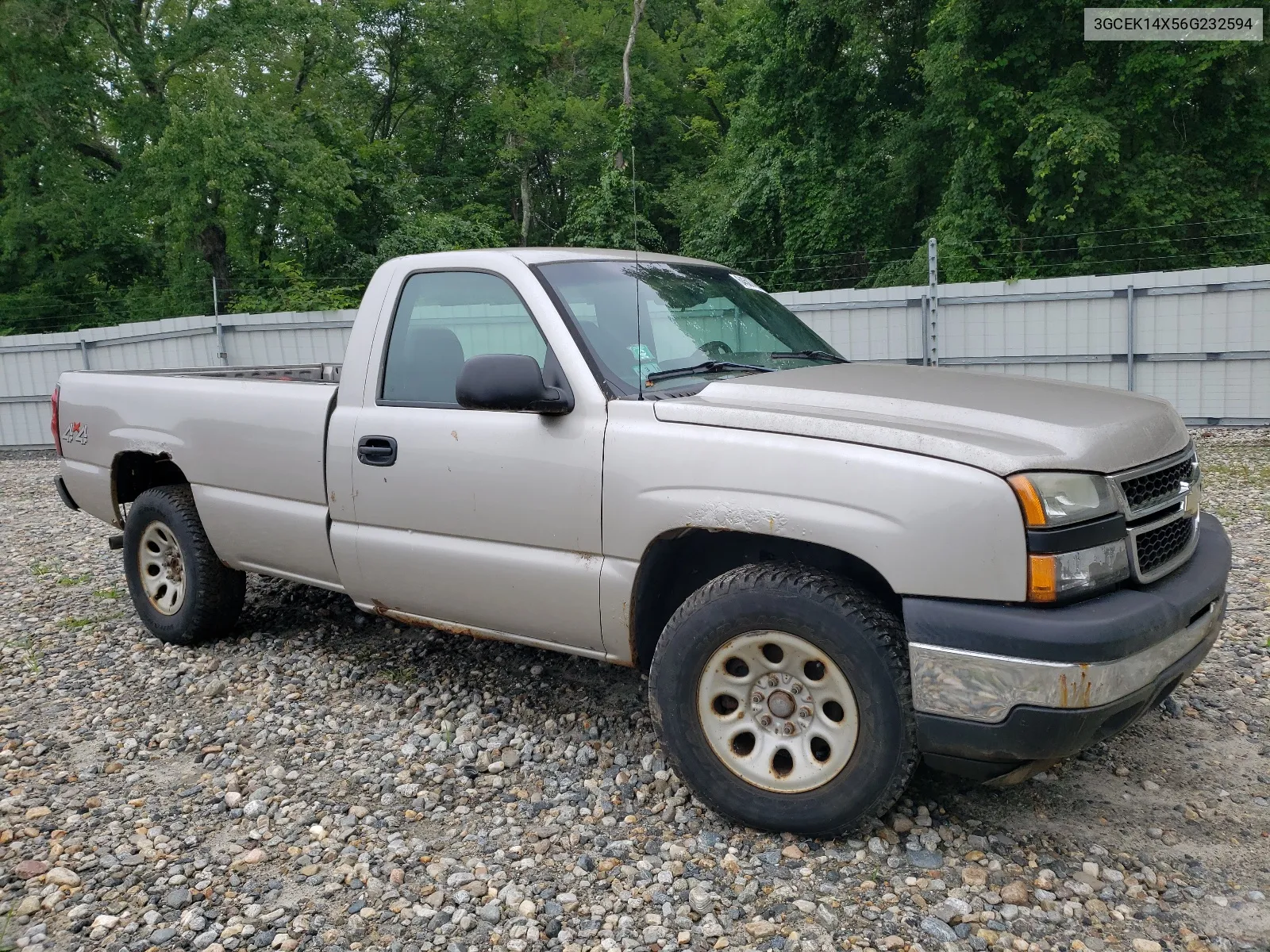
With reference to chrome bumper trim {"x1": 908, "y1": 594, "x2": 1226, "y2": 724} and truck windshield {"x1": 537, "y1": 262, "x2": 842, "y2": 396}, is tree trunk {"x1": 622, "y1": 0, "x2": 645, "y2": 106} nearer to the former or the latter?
truck windshield {"x1": 537, "y1": 262, "x2": 842, "y2": 396}

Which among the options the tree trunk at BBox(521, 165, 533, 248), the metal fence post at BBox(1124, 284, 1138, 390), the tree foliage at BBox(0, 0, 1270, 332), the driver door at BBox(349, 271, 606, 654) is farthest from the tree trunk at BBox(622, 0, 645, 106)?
the driver door at BBox(349, 271, 606, 654)

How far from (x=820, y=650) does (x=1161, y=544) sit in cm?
114

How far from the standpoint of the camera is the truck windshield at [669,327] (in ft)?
11.9

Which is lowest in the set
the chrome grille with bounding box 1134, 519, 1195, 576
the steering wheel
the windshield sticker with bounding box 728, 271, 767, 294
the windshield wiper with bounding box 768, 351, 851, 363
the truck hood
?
the chrome grille with bounding box 1134, 519, 1195, 576

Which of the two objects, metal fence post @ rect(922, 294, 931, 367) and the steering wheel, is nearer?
the steering wheel

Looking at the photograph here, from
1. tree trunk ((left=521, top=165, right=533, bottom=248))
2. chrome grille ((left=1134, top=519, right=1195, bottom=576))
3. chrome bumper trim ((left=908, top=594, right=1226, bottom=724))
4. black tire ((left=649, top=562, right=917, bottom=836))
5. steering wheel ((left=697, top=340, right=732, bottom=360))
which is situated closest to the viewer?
chrome bumper trim ((left=908, top=594, right=1226, bottom=724))

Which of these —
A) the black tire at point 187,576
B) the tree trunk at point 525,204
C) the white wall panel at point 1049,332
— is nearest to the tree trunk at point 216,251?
the tree trunk at point 525,204

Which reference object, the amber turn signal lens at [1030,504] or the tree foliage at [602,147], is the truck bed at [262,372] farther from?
the tree foliage at [602,147]

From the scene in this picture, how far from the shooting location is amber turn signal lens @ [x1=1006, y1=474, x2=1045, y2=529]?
8.79 ft

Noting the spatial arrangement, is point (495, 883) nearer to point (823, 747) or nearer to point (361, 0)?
point (823, 747)

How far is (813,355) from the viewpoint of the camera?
4.22m

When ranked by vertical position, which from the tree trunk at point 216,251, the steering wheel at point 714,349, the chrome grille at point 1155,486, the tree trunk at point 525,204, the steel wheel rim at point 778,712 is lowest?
the steel wheel rim at point 778,712

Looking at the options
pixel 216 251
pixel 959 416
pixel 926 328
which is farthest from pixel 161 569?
pixel 216 251

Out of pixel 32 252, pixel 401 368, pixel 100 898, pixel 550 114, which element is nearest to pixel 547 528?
pixel 401 368
